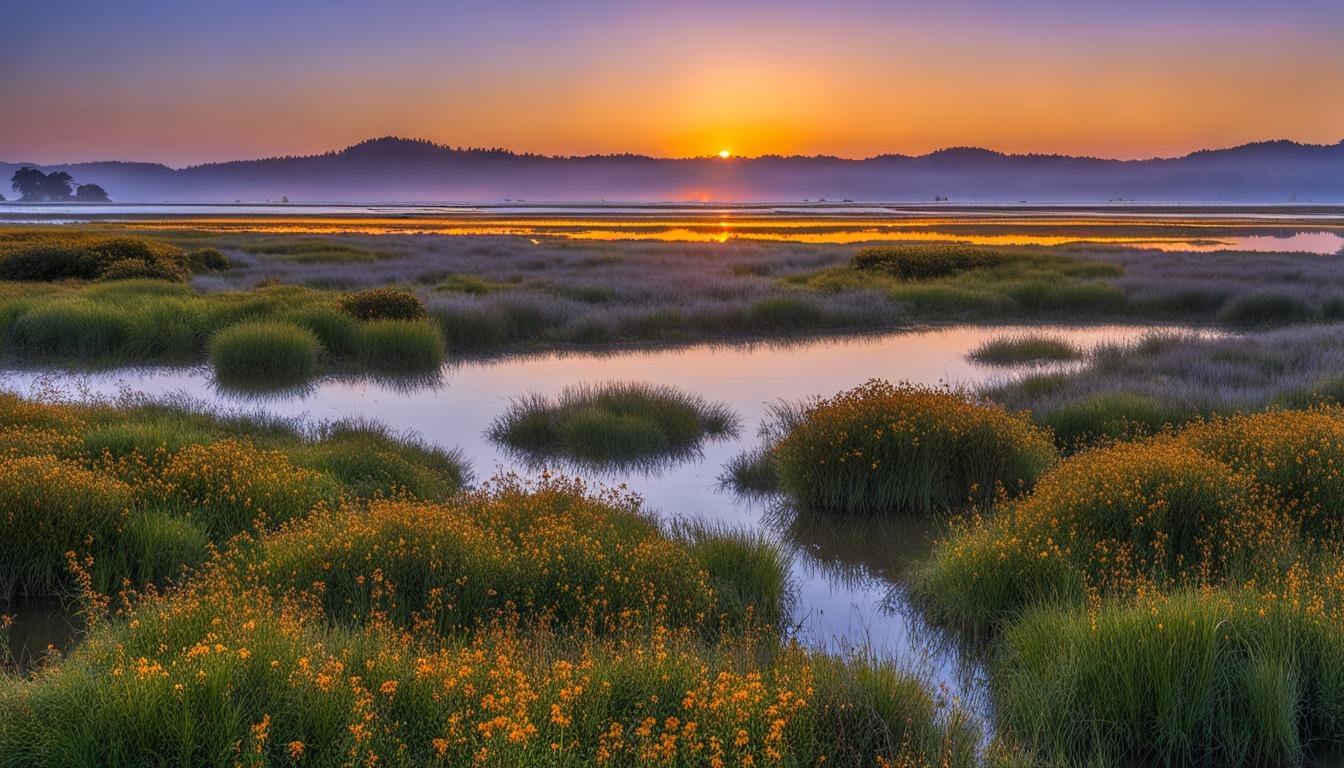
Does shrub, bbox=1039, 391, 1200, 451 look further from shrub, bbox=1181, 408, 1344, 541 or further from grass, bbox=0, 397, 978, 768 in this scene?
grass, bbox=0, 397, 978, 768

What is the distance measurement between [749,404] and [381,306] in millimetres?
10049

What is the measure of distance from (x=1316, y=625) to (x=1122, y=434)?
656 cm

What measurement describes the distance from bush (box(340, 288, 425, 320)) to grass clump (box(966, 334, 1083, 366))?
12500 mm

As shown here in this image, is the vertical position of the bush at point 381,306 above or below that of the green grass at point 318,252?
below

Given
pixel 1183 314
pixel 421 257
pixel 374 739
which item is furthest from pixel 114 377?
pixel 1183 314

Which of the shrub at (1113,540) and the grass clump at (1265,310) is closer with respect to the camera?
the shrub at (1113,540)

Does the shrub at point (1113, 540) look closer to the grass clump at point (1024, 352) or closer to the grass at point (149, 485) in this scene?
the grass at point (149, 485)

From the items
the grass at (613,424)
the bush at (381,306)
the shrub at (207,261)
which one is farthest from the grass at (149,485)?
the shrub at (207,261)

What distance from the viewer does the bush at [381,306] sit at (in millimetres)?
22375

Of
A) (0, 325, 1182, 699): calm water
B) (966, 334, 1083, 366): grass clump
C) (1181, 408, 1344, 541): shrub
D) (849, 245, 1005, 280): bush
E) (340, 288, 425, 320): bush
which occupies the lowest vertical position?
(0, 325, 1182, 699): calm water

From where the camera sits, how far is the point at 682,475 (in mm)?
12742

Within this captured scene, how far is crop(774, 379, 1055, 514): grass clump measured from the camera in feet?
36.1

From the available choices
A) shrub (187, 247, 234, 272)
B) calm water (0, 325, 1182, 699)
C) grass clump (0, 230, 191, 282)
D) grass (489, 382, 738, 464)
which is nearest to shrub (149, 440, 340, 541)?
calm water (0, 325, 1182, 699)

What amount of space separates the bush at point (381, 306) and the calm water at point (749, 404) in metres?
2.66
